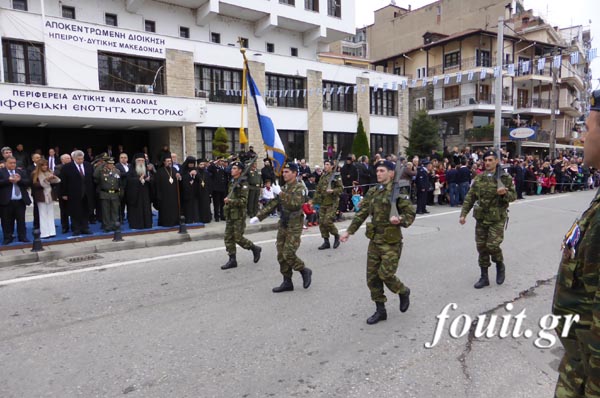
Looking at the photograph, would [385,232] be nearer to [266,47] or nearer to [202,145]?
[202,145]

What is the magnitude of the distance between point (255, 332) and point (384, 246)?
1.76 metres

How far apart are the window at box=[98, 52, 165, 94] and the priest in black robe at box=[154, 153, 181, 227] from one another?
416 inches

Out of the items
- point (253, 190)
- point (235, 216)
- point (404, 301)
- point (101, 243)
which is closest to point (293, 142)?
point (253, 190)

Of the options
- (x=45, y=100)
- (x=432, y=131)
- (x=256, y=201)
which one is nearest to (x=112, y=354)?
(x=256, y=201)

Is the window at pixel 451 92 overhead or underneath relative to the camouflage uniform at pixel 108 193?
→ overhead

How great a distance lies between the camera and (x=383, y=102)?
33.4 meters

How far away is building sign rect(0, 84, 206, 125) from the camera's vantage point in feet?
52.1

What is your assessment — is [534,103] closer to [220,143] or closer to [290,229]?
[220,143]

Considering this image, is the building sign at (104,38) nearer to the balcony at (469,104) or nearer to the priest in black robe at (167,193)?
the priest in black robe at (167,193)

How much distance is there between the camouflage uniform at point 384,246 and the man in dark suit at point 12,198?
7.89 m

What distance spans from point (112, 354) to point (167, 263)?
12.7 ft

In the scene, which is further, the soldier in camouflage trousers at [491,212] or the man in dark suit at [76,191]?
the man in dark suit at [76,191]

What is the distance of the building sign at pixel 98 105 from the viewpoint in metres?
15.9

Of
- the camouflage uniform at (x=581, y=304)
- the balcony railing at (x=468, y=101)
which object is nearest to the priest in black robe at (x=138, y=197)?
the camouflage uniform at (x=581, y=304)
